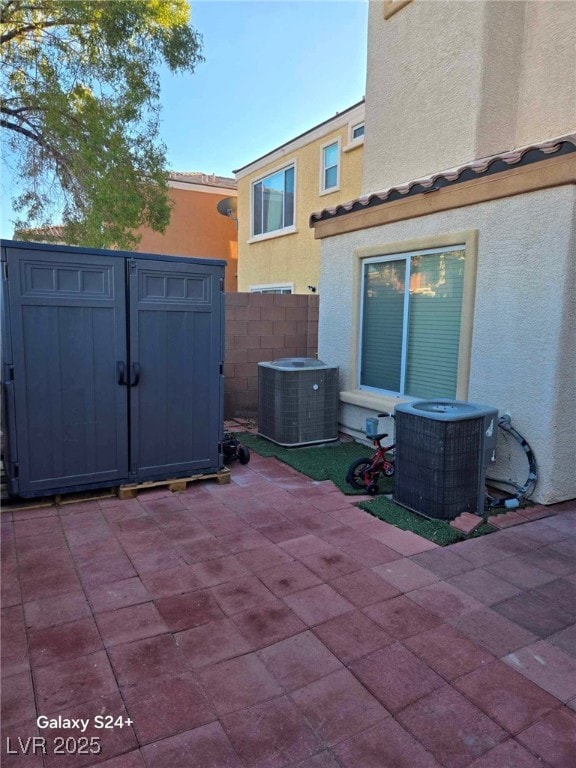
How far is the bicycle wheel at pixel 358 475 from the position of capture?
4.91m

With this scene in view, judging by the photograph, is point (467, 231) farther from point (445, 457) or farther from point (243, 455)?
point (243, 455)

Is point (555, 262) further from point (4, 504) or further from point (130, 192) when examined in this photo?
point (130, 192)

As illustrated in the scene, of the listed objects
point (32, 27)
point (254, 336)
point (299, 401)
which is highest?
point (32, 27)

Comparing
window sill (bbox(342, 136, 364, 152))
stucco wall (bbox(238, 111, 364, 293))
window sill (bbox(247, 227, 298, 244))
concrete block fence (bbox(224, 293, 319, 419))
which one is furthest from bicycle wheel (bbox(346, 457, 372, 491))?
window sill (bbox(247, 227, 298, 244))

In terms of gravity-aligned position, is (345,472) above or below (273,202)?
below

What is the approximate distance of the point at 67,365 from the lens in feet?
13.8

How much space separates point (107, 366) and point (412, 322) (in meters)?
3.41

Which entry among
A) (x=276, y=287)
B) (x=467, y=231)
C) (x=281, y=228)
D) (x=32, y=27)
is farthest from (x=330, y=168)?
(x=467, y=231)

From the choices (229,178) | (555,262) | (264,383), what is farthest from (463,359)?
(229,178)

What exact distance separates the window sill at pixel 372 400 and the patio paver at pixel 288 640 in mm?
2051

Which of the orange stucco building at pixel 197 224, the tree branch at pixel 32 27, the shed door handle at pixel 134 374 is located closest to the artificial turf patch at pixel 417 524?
the shed door handle at pixel 134 374

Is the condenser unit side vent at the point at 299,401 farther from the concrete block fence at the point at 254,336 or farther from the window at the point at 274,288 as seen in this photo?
the window at the point at 274,288

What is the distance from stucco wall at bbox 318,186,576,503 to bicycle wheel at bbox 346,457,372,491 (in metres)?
1.27

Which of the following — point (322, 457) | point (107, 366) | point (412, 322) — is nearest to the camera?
point (107, 366)
